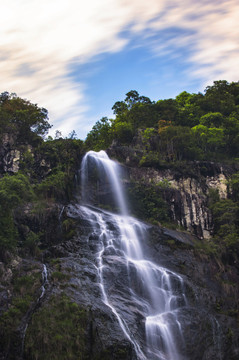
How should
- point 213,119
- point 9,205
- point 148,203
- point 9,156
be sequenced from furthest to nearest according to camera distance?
point 213,119 < point 148,203 < point 9,156 < point 9,205

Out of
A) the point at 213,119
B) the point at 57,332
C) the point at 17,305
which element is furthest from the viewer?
the point at 213,119

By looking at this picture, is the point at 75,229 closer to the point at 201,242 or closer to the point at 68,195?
the point at 68,195

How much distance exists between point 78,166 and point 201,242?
44.4 ft

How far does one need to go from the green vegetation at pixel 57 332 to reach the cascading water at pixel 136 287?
88.9 inches

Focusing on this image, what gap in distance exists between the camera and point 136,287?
77.3 feet

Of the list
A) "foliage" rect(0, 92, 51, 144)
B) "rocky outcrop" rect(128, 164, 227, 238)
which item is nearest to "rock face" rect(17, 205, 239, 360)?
"rocky outcrop" rect(128, 164, 227, 238)

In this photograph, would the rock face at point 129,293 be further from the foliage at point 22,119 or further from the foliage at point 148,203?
the foliage at point 22,119

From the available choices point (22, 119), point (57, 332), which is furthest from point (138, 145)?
point (57, 332)

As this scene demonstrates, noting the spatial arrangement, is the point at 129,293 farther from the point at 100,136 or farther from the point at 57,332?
the point at 100,136

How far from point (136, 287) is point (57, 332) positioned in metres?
6.65

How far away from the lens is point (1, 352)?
1728 cm

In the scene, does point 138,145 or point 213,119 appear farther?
point 213,119

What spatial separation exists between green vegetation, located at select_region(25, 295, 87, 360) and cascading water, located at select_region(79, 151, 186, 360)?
2259 millimetres

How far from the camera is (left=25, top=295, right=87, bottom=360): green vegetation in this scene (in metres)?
17.4
